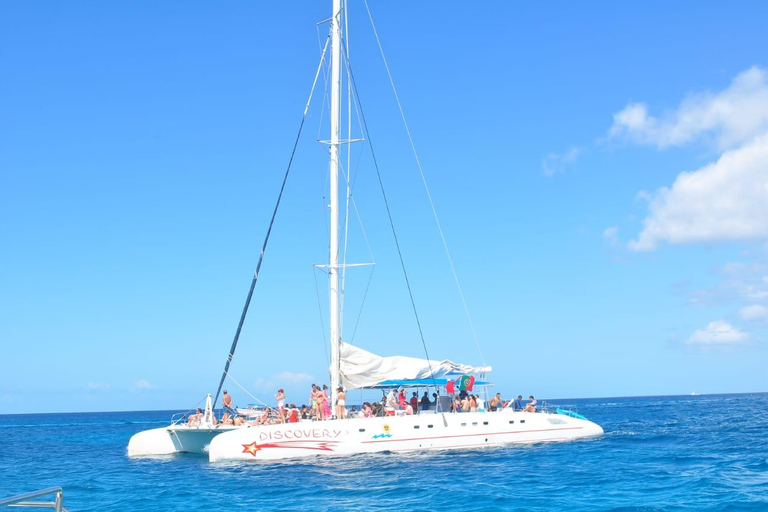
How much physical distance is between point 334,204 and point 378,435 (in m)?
8.00

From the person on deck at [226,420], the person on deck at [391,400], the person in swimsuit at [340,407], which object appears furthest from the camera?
the person on deck at [391,400]

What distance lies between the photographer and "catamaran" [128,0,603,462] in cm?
2161

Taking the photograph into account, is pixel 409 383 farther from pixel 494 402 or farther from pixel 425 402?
pixel 494 402

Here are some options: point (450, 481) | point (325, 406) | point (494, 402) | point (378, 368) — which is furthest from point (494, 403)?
point (450, 481)

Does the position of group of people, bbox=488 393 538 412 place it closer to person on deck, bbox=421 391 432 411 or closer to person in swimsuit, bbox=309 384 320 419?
person on deck, bbox=421 391 432 411

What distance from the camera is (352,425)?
2200cm

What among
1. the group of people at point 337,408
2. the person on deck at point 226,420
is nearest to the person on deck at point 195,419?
the group of people at point 337,408

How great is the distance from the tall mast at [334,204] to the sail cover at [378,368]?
0.59m

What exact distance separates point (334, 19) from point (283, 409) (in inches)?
552

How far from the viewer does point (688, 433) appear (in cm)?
3331

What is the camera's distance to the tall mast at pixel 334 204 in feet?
79.8

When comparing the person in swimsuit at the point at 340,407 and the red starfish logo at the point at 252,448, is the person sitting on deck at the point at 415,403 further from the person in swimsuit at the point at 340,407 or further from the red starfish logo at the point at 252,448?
the red starfish logo at the point at 252,448

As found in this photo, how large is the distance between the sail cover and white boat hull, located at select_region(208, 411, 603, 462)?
8.26ft

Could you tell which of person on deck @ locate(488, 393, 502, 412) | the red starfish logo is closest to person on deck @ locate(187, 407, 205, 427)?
the red starfish logo
